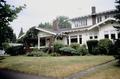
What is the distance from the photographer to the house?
1273 inches

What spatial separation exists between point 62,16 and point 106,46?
284ft

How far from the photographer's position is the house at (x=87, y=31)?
1273 inches

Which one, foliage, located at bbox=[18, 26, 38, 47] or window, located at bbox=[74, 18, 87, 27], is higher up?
window, located at bbox=[74, 18, 87, 27]

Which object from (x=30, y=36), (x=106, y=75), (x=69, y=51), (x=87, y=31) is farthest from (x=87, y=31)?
(x=106, y=75)

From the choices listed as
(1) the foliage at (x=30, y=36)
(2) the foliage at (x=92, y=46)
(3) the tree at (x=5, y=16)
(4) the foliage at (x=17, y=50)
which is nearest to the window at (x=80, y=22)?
(1) the foliage at (x=30, y=36)

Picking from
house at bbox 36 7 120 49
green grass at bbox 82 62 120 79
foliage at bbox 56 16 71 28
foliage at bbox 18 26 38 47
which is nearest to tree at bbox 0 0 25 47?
green grass at bbox 82 62 120 79

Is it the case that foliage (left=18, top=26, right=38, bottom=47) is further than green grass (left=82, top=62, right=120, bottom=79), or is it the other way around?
foliage (left=18, top=26, right=38, bottom=47)

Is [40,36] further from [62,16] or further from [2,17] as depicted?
[62,16]

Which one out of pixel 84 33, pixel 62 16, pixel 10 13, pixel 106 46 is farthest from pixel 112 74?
pixel 62 16

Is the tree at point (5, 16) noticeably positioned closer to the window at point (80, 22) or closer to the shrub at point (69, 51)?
the shrub at point (69, 51)

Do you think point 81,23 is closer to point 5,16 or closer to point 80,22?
point 80,22

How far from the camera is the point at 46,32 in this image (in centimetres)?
4184

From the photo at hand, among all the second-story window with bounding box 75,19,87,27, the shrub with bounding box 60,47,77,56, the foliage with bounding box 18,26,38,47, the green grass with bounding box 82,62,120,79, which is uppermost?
the second-story window with bounding box 75,19,87,27

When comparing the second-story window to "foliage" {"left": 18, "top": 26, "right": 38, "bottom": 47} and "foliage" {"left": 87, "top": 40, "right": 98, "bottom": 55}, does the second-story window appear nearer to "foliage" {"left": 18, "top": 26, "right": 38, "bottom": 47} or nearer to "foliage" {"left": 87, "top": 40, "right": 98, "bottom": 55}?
"foliage" {"left": 18, "top": 26, "right": 38, "bottom": 47}
